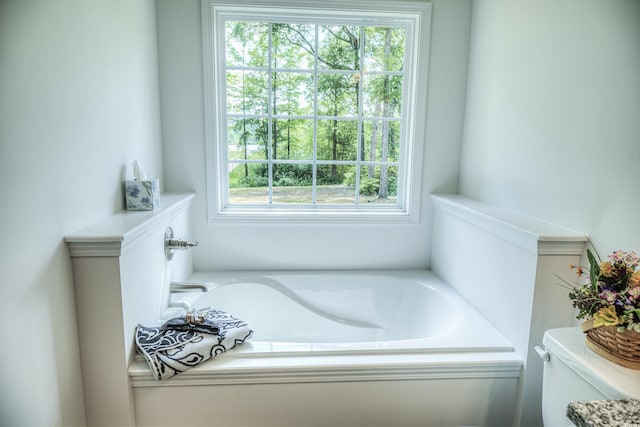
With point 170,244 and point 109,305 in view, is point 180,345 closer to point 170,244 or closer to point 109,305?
point 109,305

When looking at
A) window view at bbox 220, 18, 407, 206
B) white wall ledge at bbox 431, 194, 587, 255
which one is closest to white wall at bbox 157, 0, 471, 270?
window view at bbox 220, 18, 407, 206

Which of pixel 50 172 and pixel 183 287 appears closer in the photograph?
pixel 50 172

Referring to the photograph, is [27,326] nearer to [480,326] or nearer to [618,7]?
[480,326]

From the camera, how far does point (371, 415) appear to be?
61.4 inches

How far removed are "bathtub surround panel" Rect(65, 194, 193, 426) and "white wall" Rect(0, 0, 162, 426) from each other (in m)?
0.04

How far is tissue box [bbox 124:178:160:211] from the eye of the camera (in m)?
1.77

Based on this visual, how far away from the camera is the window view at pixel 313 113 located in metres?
2.39

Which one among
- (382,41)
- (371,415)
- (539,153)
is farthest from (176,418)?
(382,41)

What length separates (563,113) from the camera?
5.01ft

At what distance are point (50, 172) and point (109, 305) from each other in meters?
0.49

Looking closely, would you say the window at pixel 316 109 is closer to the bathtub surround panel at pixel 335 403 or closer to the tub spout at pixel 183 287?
the tub spout at pixel 183 287

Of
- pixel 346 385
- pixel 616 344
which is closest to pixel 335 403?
pixel 346 385

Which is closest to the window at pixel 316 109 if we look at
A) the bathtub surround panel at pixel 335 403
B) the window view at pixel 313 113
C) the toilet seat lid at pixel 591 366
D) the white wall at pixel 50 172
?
the window view at pixel 313 113

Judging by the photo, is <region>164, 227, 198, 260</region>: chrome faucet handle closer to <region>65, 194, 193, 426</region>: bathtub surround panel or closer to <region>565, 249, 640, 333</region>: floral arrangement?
<region>65, 194, 193, 426</region>: bathtub surround panel
